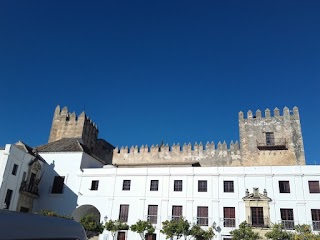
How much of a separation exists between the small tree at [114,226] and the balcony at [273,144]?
19.0 metres

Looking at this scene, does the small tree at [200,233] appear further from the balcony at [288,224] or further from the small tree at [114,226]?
the small tree at [114,226]

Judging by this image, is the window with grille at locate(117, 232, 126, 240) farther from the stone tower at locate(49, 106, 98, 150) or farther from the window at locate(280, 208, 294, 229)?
the stone tower at locate(49, 106, 98, 150)

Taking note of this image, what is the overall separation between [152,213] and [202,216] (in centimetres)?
492

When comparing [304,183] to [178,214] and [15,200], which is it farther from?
[15,200]

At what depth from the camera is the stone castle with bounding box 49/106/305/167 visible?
38156 millimetres

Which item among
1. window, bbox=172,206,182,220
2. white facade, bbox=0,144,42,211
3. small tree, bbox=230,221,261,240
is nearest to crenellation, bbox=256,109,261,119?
window, bbox=172,206,182,220

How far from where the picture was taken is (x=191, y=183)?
3186 cm

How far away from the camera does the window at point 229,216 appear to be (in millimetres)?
28956

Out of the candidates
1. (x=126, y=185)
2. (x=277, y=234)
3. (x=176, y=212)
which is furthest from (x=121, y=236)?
(x=277, y=234)

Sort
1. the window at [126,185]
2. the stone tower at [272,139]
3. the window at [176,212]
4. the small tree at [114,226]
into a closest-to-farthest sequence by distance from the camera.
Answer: the small tree at [114,226]
the window at [176,212]
the window at [126,185]
the stone tower at [272,139]

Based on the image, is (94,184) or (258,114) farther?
(258,114)

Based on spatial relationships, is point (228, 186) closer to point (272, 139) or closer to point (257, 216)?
point (257, 216)

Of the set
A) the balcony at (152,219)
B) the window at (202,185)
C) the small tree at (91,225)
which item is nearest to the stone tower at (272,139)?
the window at (202,185)

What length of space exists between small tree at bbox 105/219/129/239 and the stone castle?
12164mm
